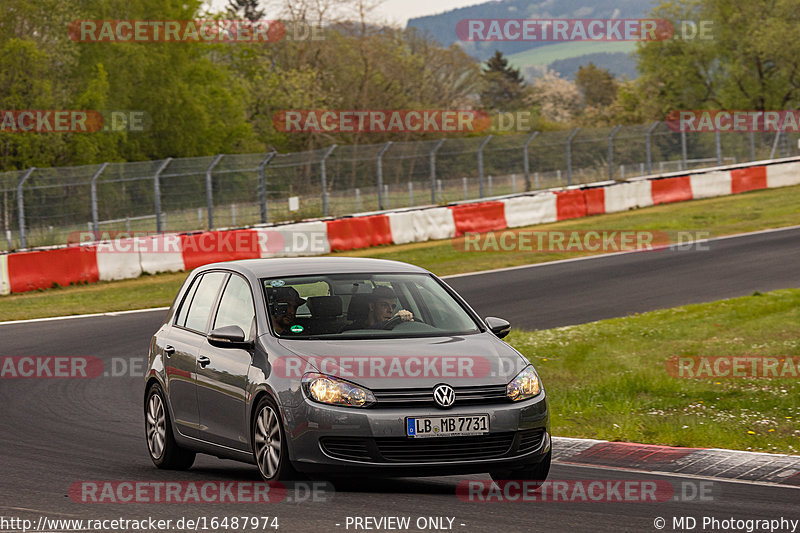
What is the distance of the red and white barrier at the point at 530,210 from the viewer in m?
32.8

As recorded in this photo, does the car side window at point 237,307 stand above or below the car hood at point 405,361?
above

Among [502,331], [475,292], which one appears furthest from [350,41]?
[502,331]

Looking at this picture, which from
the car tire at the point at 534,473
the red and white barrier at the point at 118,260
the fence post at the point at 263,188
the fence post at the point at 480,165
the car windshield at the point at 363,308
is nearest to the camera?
the car tire at the point at 534,473

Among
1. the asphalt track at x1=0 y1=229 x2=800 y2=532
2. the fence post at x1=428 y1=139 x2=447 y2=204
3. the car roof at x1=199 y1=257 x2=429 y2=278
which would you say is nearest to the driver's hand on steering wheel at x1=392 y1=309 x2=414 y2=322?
the car roof at x1=199 y1=257 x2=429 y2=278

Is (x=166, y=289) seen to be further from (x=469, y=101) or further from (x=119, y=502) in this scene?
(x=469, y=101)

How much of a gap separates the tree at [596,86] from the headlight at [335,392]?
151 meters

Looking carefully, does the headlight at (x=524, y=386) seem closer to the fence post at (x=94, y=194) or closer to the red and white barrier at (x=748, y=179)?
the fence post at (x=94, y=194)

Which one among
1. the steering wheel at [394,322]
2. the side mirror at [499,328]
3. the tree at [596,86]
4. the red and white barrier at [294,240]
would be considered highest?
the tree at [596,86]

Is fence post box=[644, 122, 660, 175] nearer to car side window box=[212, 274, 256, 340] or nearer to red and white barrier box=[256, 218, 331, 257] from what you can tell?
red and white barrier box=[256, 218, 331, 257]

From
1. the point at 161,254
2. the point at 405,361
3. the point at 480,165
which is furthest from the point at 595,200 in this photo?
the point at 405,361

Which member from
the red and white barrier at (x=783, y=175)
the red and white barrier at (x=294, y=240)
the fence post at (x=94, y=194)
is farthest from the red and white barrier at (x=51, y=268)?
the red and white barrier at (x=783, y=175)

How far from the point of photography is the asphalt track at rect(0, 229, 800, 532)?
6.57m

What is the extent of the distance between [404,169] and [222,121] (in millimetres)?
30607

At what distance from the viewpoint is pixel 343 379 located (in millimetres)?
6918
